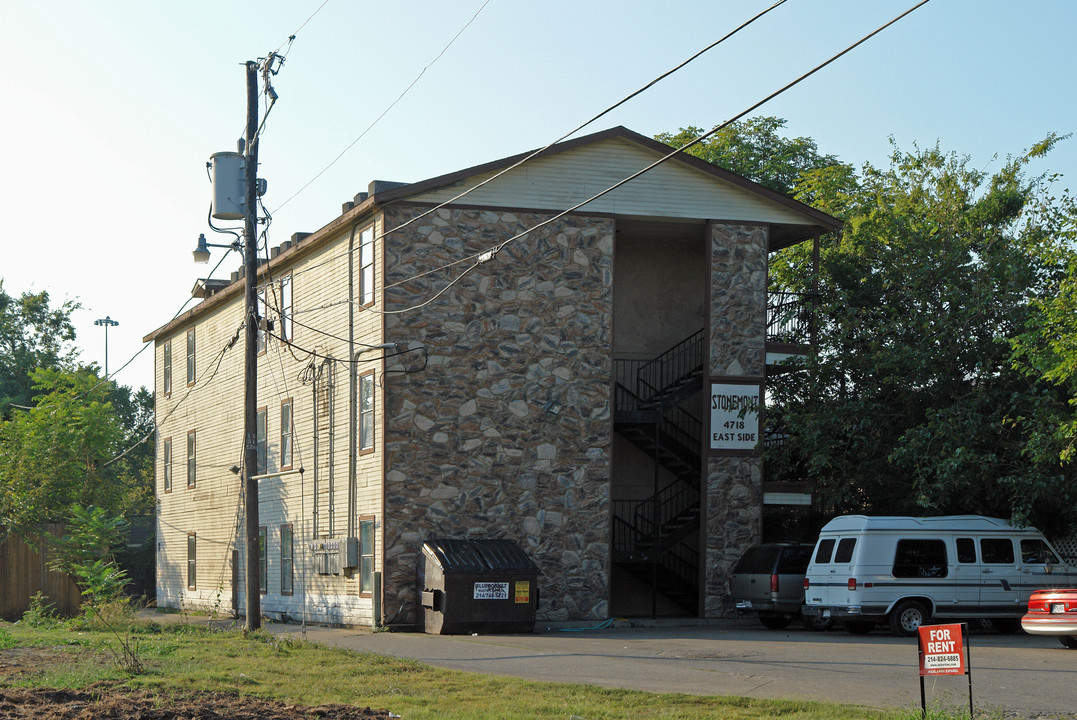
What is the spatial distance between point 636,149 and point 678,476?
753 centimetres

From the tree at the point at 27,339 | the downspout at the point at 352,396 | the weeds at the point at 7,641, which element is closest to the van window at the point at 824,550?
the downspout at the point at 352,396

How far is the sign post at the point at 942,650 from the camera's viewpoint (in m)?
9.97

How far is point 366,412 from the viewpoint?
84.5 ft

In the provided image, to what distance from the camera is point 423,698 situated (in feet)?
42.8

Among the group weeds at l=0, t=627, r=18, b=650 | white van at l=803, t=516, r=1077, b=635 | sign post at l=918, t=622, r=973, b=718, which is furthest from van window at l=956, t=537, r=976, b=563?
weeds at l=0, t=627, r=18, b=650

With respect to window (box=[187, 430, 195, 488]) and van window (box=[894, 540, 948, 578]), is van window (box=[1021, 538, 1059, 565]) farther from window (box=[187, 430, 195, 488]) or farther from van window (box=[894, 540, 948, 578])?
window (box=[187, 430, 195, 488])

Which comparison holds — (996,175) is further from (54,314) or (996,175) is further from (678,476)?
(54,314)

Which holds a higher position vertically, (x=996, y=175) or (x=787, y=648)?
(x=996, y=175)

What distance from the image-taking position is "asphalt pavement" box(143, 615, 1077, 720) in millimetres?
13367

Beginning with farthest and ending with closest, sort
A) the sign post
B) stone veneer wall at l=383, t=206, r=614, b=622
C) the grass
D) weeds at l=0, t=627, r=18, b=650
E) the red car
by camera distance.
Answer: stone veneer wall at l=383, t=206, r=614, b=622 < weeds at l=0, t=627, r=18, b=650 < the red car < the grass < the sign post

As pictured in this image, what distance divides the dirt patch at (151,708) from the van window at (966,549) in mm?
13668

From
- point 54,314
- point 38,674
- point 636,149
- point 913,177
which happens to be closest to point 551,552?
point 636,149

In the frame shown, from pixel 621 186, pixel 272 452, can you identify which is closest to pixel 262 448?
pixel 272 452

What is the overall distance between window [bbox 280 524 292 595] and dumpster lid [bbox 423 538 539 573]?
7.13 m
